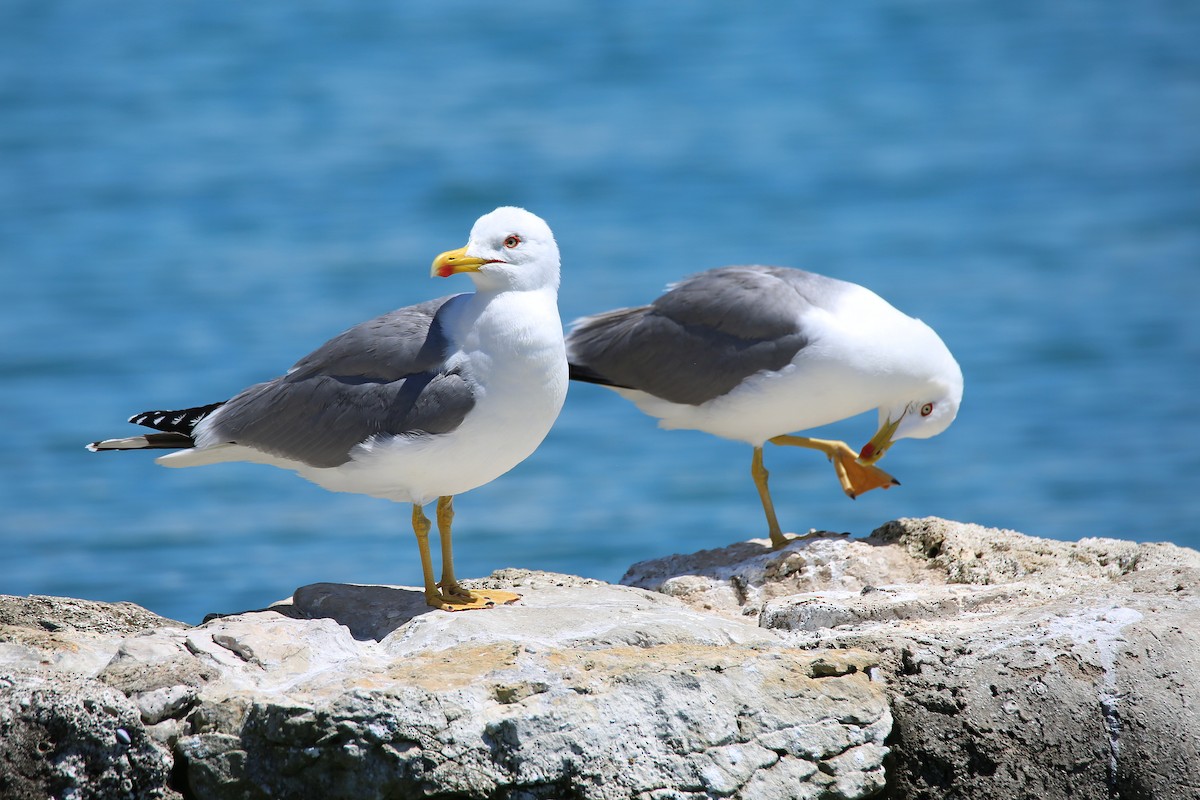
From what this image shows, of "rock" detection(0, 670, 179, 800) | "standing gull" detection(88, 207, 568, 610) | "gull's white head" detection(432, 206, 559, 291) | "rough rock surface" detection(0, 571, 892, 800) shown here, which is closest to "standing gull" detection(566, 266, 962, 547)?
"standing gull" detection(88, 207, 568, 610)

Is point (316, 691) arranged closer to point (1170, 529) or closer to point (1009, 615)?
point (1009, 615)

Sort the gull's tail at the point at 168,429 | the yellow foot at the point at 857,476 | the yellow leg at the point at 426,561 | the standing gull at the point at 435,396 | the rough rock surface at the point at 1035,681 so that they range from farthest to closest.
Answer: the yellow foot at the point at 857,476 < the gull's tail at the point at 168,429 < the yellow leg at the point at 426,561 < the standing gull at the point at 435,396 < the rough rock surface at the point at 1035,681

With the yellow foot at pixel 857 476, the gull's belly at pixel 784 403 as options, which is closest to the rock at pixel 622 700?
the gull's belly at pixel 784 403

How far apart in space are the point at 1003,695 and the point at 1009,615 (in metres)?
0.53

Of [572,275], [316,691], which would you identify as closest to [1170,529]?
[572,275]

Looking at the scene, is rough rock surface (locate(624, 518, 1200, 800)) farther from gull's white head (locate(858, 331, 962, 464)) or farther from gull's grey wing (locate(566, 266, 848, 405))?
gull's white head (locate(858, 331, 962, 464))

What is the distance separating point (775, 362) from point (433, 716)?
11.4 feet

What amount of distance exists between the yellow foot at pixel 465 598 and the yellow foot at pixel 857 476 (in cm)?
265

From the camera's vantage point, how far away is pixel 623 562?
12180 mm

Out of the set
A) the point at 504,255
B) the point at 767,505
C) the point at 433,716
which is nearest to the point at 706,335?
the point at 767,505

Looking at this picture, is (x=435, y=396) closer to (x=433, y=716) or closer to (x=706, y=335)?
(x=433, y=716)

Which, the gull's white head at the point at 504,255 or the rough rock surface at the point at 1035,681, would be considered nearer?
the rough rock surface at the point at 1035,681

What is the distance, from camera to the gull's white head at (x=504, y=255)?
19.1ft

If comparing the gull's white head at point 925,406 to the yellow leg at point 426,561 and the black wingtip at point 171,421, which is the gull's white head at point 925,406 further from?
the black wingtip at point 171,421
